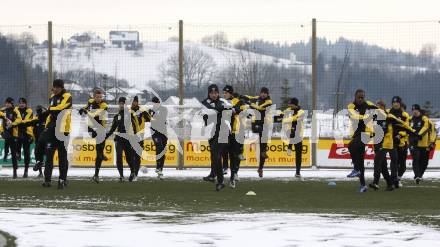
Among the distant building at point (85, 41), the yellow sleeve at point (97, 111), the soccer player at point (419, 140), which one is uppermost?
the distant building at point (85, 41)

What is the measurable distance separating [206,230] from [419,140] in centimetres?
1308

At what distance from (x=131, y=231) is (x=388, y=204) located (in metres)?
6.12

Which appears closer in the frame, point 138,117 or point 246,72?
point 138,117

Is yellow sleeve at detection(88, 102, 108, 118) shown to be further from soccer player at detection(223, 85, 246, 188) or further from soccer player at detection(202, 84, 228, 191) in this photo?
soccer player at detection(202, 84, 228, 191)

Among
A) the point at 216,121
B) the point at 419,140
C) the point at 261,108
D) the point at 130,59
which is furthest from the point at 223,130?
the point at 130,59

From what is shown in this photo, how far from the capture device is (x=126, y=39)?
3080cm

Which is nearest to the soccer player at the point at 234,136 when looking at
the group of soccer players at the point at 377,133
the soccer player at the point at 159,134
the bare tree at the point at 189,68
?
the group of soccer players at the point at 377,133

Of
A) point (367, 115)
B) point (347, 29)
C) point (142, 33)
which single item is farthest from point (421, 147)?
point (142, 33)

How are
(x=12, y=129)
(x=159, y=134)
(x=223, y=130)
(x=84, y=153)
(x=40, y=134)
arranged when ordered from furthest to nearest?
(x=84, y=153) → (x=12, y=129) → (x=159, y=134) → (x=40, y=134) → (x=223, y=130)

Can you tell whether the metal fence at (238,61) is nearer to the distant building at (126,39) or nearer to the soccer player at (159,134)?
the distant building at (126,39)

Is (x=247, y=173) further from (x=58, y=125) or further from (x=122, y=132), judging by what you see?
(x=58, y=125)

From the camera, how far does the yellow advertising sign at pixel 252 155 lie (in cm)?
3022

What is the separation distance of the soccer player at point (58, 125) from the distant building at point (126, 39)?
9.11 meters

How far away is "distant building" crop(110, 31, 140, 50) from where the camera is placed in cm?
3027
